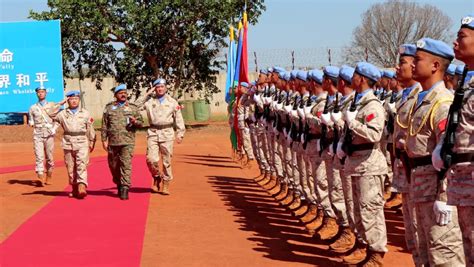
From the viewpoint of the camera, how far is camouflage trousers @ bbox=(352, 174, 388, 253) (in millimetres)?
8547

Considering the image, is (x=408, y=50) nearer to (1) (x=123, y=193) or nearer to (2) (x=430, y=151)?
(2) (x=430, y=151)

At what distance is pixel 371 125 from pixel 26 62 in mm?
26920

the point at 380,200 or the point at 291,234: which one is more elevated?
the point at 380,200

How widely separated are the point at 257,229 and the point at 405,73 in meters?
4.55

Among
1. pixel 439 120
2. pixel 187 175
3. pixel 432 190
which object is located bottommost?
pixel 187 175

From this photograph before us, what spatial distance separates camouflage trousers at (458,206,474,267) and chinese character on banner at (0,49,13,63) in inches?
1186

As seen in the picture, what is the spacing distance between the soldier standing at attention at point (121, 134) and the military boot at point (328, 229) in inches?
198

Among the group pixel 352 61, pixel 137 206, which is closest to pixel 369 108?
pixel 137 206

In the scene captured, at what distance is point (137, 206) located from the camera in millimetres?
14117

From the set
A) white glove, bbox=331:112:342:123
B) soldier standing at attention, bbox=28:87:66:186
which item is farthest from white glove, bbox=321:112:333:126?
soldier standing at attention, bbox=28:87:66:186

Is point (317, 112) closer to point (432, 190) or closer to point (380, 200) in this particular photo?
point (380, 200)

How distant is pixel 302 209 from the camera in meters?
13.0

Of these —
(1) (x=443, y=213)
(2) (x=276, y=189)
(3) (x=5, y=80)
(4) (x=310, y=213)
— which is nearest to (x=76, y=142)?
(2) (x=276, y=189)

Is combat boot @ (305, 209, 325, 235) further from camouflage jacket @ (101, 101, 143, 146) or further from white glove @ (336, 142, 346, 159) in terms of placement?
camouflage jacket @ (101, 101, 143, 146)
